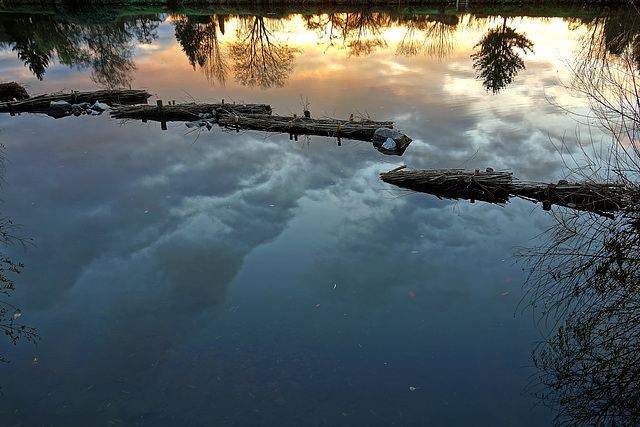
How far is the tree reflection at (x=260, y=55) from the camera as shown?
75.5 feet

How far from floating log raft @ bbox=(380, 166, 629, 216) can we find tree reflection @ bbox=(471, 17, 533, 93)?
10351mm

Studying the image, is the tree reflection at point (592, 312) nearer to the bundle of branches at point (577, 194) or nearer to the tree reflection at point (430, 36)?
the bundle of branches at point (577, 194)

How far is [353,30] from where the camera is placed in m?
33.8

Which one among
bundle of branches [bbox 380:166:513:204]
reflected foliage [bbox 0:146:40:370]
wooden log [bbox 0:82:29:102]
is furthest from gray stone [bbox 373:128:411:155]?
wooden log [bbox 0:82:29:102]

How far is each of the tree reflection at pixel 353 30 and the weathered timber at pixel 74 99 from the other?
14.3 m

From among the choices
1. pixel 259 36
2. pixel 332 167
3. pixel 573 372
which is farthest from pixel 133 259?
pixel 259 36

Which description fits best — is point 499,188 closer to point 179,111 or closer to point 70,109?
point 179,111

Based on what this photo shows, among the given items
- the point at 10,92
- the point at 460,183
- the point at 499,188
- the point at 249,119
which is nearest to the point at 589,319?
the point at 499,188

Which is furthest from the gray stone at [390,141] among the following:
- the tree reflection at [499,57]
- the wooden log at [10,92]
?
the wooden log at [10,92]

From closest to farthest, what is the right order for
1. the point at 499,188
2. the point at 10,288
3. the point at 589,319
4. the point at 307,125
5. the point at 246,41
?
the point at 589,319
the point at 10,288
the point at 499,188
the point at 307,125
the point at 246,41

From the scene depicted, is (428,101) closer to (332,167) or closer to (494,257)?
(332,167)

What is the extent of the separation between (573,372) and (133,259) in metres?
8.55

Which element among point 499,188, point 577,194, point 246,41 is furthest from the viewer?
point 246,41

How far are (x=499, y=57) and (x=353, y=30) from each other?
13.6 metres
